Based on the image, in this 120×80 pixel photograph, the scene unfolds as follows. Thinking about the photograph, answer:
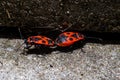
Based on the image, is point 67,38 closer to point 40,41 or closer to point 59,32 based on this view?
point 59,32

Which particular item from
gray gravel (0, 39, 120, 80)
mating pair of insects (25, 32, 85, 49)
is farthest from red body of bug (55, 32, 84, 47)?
gray gravel (0, 39, 120, 80)

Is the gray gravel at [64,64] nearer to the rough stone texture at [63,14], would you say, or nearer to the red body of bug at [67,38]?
the red body of bug at [67,38]

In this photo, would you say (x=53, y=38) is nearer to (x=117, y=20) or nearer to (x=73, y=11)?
(x=73, y=11)

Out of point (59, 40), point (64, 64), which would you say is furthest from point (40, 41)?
point (64, 64)

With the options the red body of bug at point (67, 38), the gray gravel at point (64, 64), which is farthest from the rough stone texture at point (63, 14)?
the gray gravel at point (64, 64)

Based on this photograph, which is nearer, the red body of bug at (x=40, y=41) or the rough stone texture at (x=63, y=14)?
the rough stone texture at (x=63, y=14)

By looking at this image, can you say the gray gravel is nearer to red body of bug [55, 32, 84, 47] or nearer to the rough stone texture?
red body of bug [55, 32, 84, 47]

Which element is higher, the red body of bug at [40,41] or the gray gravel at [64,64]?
the red body of bug at [40,41]

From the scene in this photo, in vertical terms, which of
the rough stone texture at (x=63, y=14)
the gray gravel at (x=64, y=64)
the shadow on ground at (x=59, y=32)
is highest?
the rough stone texture at (x=63, y=14)
